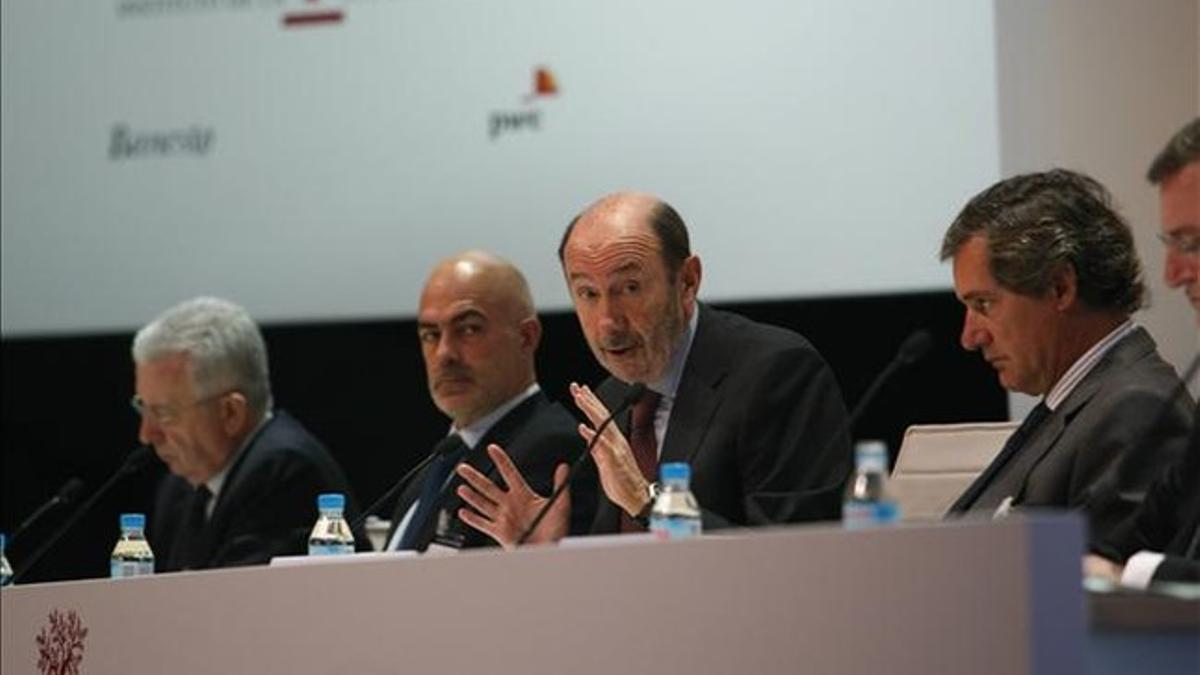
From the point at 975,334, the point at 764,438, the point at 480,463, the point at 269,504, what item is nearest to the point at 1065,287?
the point at 975,334

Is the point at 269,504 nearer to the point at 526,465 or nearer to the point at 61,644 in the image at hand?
the point at 526,465

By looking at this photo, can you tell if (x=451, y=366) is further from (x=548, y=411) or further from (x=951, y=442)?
(x=951, y=442)

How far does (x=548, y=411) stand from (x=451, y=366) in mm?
299

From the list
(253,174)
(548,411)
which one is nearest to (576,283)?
(548,411)

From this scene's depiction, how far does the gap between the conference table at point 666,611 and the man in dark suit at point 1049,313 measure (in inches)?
38.9

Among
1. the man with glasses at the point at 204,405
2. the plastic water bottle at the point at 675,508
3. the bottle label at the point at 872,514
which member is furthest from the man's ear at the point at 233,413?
the bottle label at the point at 872,514

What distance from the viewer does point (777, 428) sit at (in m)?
4.54

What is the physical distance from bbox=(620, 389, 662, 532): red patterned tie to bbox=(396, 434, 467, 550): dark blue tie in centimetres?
53

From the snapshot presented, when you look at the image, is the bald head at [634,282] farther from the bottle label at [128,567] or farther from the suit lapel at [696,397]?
the bottle label at [128,567]

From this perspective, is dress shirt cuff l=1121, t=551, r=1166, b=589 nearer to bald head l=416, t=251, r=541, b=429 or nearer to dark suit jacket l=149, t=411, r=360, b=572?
bald head l=416, t=251, r=541, b=429

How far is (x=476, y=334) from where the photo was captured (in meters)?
5.60

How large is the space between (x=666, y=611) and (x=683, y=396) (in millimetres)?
1568

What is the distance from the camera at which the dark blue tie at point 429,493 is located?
5234 millimetres

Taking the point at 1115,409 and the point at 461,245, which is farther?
the point at 461,245
